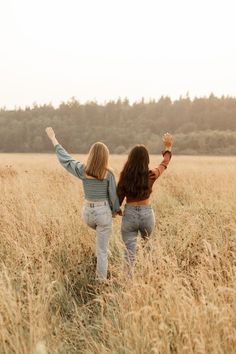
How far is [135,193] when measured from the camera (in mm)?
5613

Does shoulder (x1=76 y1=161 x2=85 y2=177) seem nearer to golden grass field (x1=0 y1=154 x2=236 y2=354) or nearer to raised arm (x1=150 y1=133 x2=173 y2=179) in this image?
raised arm (x1=150 y1=133 x2=173 y2=179)

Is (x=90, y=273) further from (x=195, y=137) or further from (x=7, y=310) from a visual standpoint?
(x=195, y=137)

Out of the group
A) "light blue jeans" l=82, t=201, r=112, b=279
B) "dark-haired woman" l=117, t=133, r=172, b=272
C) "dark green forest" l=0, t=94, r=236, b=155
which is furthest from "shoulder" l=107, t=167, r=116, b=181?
"dark green forest" l=0, t=94, r=236, b=155

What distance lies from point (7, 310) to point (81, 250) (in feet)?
7.88

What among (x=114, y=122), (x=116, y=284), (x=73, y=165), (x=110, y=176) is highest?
(x=114, y=122)

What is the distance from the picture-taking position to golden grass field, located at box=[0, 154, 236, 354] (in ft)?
11.3

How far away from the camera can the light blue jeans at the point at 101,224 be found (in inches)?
218

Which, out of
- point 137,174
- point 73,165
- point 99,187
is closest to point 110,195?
point 99,187

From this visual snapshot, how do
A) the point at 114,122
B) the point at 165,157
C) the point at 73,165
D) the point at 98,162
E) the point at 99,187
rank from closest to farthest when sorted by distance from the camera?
the point at 98,162
the point at 99,187
the point at 73,165
the point at 165,157
the point at 114,122

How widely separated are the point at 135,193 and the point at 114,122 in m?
87.3

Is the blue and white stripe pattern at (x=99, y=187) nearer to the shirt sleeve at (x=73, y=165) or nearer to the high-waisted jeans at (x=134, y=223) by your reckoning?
the shirt sleeve at (x=73, y=165)

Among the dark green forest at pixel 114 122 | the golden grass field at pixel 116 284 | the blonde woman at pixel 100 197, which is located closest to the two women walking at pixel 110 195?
the blonde woman at pixel 100 197

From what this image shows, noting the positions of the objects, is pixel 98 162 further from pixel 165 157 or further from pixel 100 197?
pixel 165 157

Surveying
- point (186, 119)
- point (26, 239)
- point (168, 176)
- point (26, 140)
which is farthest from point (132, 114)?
point (26, 239)
